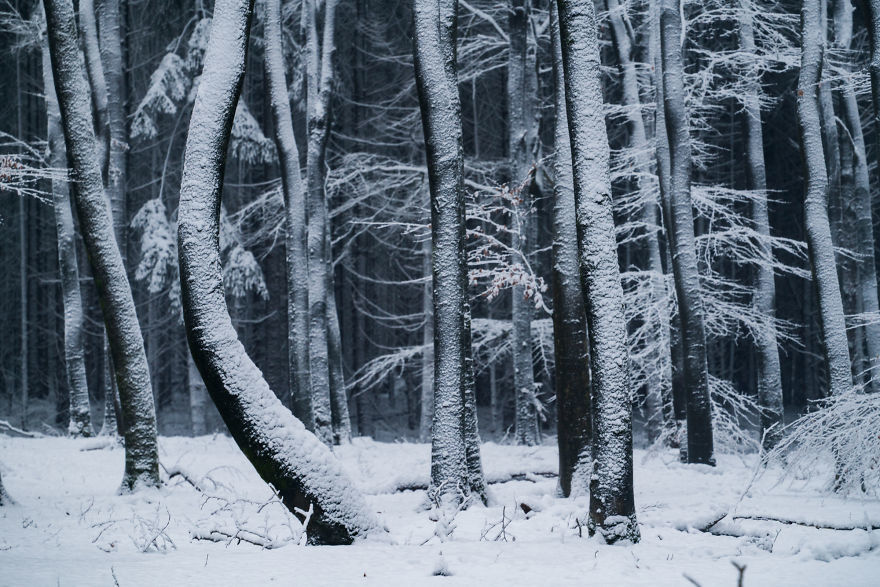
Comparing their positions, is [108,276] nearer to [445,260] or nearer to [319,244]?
[445,260]

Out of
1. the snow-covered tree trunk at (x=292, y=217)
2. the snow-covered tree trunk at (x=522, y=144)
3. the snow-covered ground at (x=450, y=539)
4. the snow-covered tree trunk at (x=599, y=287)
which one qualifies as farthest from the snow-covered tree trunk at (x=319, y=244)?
the snow-covered tree trunk at (x=599, y=287)

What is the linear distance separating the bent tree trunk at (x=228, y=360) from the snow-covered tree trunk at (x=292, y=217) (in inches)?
265

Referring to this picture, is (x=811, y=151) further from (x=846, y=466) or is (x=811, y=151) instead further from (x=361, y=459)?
(x=361, y=459)

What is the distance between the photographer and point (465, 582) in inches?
173

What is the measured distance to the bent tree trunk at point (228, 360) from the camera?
5523 mm

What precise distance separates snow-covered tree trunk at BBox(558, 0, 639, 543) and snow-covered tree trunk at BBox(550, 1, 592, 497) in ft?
7.66

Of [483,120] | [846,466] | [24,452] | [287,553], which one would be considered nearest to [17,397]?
[24,452]

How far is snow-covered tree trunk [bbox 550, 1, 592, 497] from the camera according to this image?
841cm

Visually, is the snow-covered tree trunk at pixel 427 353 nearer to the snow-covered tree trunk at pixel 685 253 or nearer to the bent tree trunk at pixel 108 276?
the snow-covered tree trunk at pixel 685 253

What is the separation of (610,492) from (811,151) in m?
7.21

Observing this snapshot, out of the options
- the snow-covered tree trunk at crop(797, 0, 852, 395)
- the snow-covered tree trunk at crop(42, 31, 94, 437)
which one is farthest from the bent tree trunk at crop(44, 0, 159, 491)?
the snow-covered tree trunk at crop(797, 0, 852, 395)

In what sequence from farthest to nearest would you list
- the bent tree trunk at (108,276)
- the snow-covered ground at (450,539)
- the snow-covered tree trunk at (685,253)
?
1. the snow-covered tree trunk at (685,253)
2. the bent tree trunk at (108,276)
3. the snow-covered ground at (450,539)

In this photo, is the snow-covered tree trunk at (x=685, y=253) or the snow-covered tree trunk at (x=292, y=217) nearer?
the snow-covered tree trunk at (x=685, y=253)

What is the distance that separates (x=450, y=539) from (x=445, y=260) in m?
3.07
